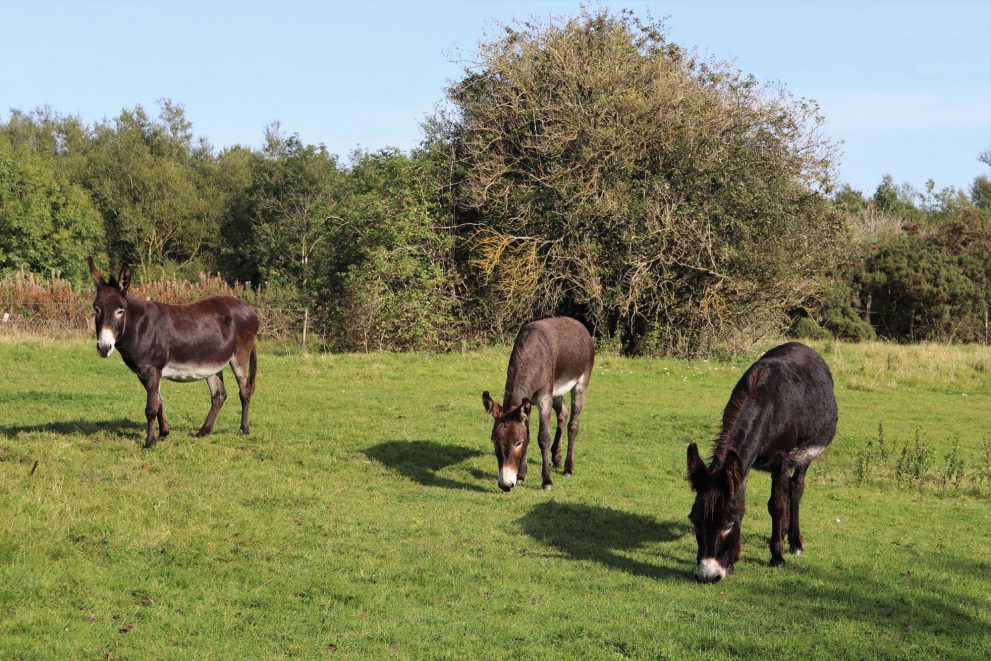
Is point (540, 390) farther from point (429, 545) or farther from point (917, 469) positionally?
point (917, 469)

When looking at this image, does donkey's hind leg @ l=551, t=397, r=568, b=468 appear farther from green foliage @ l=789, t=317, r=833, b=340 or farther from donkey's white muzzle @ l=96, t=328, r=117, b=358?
green foliage @ l=789, t=317, r=833, b=340

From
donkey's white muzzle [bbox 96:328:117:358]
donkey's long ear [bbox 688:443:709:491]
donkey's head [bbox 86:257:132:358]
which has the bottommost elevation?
donkey's long ear [bbox 688:443:709:491]

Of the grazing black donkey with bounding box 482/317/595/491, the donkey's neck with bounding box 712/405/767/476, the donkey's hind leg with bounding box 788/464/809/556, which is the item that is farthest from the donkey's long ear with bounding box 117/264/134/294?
the donkey's hind leg with bounding box 788/464/809/556

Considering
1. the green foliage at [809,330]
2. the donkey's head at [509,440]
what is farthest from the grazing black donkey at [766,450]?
the green foliage at [809,330]

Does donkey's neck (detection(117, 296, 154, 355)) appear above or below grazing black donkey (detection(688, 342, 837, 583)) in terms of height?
above

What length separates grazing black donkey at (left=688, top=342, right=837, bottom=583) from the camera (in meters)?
7.36

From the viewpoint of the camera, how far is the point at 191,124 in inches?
2906

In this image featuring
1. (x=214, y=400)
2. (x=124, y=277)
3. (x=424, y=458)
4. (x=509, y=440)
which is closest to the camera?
(x=509, y=440)

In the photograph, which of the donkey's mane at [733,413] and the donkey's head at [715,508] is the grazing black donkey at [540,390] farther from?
the donkey's head at [715,508]

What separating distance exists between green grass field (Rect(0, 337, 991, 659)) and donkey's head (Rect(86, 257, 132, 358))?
1.55 meters

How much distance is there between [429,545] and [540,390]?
3.96 meters

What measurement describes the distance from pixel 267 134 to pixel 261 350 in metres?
46.9

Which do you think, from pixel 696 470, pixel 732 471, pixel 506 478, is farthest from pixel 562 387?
pixel 732 471

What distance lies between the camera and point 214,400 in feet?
44.1
